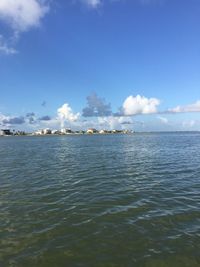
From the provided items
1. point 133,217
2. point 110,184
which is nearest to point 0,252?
point 133,217

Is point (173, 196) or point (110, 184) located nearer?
point (173, 196)

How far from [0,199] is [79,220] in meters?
9.22

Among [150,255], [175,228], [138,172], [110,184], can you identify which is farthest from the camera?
[138,172]

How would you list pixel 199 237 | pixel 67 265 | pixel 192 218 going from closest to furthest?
pixel 67 265
pixel 199 237
pixel 192 218

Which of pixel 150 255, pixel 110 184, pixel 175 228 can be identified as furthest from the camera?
pixel 110 184

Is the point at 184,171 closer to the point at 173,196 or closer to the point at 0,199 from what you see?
the point at 173,196

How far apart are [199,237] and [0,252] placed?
9.94m

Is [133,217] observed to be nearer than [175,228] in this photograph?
No

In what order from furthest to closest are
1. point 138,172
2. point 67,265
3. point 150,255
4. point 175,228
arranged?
point 138,172 < point 175,228 < point 150,255 < point 67,265

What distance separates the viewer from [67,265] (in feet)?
40.1

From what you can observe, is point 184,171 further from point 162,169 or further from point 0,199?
point 0,199

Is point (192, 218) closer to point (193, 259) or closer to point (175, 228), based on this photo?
point (175, 228)

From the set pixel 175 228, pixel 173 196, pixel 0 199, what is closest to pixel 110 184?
pixel 173 196

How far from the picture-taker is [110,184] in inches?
1163
